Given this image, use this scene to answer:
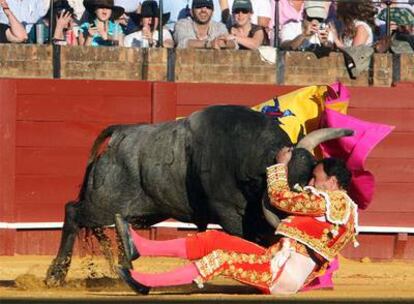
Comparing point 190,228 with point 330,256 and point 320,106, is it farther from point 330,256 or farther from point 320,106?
point 330,256

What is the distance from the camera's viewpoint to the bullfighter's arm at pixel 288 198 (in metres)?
7.16

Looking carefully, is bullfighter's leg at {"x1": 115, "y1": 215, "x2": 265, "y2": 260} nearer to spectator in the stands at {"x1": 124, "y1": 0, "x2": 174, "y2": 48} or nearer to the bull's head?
the bull's head

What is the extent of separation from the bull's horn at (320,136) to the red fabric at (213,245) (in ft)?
3.15

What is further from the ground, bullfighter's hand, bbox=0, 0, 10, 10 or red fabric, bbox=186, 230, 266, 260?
bullfighter's hand, bbox=0, 0, 10, 10

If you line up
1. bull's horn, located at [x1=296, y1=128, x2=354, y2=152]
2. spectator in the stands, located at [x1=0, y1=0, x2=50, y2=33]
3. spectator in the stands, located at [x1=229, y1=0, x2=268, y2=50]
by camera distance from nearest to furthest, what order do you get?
1. bull's horn, located at [x1=296, y1=128, x2=354, y2=152]
2. spectator in the stands, located at [x1=0, y1=0, x2=50, y2=33]
3. spectator in the stands, located at [x1=229, y1=0, x2=268, y2=50]

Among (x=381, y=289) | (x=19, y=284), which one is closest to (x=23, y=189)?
(x=19, y=284)

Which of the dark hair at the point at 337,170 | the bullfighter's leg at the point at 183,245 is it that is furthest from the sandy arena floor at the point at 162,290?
the dark hair at the point at 337,170

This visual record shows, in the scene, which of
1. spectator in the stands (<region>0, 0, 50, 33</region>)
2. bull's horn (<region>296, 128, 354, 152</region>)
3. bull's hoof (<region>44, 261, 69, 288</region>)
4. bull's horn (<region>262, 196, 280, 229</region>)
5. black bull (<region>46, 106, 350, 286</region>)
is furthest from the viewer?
spectator in the stands (<region>0, 0, 50, 33</region>)

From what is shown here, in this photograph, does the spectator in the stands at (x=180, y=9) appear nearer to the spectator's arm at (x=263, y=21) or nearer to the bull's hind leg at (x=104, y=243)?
the spectator's arm at (x=263, y=21)

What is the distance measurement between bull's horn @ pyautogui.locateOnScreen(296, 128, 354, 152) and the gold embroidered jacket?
792 mm

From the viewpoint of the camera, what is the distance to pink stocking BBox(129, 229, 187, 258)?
7098 mm

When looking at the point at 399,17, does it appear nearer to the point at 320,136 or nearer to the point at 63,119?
the point at 63,119

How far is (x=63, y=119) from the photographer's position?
11.5 metres

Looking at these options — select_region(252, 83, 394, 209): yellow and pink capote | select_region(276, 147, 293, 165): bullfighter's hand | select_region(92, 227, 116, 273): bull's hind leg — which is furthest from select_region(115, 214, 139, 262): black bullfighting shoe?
select_region(252, 83, 394, 209): yellow and pink capote
